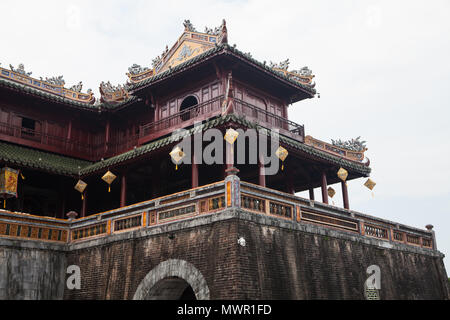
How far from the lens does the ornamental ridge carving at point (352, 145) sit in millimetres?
22059

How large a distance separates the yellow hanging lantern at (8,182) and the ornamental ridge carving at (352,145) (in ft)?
44.8

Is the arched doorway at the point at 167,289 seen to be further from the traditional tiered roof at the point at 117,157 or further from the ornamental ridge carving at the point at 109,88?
the ornamental ridge carving at the point at 109,88

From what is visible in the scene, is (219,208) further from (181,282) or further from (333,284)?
(333,284)

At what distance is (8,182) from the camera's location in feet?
57.7

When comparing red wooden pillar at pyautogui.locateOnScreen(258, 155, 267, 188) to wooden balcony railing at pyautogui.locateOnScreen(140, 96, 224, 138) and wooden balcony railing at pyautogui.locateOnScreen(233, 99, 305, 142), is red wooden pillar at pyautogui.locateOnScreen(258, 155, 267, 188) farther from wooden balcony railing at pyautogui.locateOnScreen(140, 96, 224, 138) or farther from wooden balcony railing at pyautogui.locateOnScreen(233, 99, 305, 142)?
wooden balcony railing at pyautogui.locateOnScreen(140, 96, 224, 138)

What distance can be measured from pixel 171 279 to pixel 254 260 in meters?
2.87

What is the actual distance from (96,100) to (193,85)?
6.38 metres

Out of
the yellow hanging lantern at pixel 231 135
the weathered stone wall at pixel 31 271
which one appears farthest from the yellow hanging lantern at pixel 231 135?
the weathered stone wall at pixel 31 271

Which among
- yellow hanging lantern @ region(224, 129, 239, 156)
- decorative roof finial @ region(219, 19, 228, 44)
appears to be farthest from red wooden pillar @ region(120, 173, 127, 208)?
decorative roof finial @ region(219, 19, 228, 44)

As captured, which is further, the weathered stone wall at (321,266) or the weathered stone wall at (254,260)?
the weathered stone wall at (321,266)

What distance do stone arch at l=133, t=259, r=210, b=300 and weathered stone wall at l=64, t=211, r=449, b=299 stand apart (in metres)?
0.15

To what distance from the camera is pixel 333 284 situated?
13.6 m

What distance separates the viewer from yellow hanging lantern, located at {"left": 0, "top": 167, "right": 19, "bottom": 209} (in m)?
17.5

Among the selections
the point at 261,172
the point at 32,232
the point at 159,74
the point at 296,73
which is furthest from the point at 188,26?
the point at 32,232
